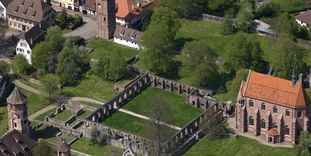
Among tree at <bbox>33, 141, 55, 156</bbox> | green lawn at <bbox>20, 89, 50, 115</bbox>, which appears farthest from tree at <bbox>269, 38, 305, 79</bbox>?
tree at <bbox>33, 141, 55, 156</bbox>

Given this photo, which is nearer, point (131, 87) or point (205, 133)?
point (205, 133)

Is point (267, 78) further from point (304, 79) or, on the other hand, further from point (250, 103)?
point (304, 79)

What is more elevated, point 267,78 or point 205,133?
point 267,78

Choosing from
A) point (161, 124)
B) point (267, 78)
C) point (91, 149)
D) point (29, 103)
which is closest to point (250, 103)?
point (267, 78)

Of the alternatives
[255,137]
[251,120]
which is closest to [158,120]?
[251,120]

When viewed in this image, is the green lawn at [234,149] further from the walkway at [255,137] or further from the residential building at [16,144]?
the residential building at [16,144]

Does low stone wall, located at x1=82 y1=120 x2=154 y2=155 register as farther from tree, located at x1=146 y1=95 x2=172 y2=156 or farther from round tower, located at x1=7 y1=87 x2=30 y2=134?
round tower, located at x1=7 y1=87 x2=30 y2=134
